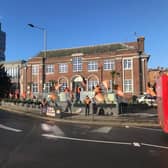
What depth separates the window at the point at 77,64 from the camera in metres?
57.6

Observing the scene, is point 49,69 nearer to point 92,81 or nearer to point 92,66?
point 92,66

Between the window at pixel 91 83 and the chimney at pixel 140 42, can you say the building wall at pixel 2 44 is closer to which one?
the window at pixel 91 83

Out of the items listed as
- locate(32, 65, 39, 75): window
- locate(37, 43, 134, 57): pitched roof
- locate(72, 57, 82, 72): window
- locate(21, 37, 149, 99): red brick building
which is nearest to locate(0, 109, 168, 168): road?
locate(21, 37, 149, 99): red brick building

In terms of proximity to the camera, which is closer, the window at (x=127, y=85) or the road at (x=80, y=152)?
the road at (x=80, y=152)

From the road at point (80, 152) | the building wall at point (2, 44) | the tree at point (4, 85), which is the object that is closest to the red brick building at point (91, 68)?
the tree at point (4, 85)

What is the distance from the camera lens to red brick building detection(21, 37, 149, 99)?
5212 cm

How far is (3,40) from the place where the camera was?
6422 inches

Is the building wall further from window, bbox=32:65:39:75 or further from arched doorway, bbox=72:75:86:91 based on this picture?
arched doorway, bbox=72:75:86:91

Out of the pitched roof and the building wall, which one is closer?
the pitched roof

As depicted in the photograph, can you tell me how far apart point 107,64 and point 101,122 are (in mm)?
35182

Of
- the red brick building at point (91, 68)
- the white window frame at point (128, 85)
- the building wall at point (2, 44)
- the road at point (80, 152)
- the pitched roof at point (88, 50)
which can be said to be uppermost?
the building wall at point (2, 44)

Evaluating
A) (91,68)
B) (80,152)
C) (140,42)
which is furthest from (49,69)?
(80,152)

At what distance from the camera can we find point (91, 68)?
56375 mm

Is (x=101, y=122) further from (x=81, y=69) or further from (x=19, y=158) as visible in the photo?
(x=81, y=69)
